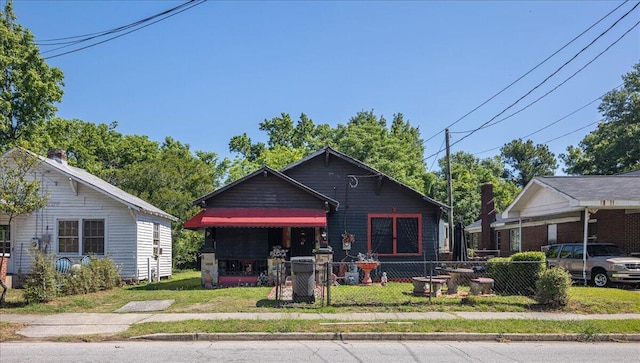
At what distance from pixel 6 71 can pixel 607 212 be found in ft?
110

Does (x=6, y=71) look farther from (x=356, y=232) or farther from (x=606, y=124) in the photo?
(x=606, y=124)

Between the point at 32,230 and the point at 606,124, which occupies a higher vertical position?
the point at 606,124

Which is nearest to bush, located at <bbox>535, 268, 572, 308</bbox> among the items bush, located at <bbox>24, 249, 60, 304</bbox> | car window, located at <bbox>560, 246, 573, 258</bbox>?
car window, located at <bbox>560, 246, 573, 258</bbox>

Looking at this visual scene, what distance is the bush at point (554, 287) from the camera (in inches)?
504

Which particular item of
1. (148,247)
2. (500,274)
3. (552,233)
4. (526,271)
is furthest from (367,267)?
(552,233)

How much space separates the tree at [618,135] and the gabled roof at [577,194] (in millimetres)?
21506

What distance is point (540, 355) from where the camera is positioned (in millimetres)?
8773

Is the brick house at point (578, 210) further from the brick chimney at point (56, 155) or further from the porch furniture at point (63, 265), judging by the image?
the brick chimney at point (56, 155)

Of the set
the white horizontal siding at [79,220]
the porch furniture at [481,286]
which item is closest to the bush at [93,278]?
the white horizontal siding at [79,220]

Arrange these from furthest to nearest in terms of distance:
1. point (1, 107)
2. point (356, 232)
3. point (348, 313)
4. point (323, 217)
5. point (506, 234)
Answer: point (506, 234) < point (1, 107) < point (356, 232) < point (323, 217) < point (348, 313)

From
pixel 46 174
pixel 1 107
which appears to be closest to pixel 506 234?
pixel 46 174

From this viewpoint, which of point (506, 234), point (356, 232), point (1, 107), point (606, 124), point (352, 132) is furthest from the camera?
point (606, 124)

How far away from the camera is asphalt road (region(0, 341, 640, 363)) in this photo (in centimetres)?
834

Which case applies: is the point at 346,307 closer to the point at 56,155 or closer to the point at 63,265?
the point at 63,265
